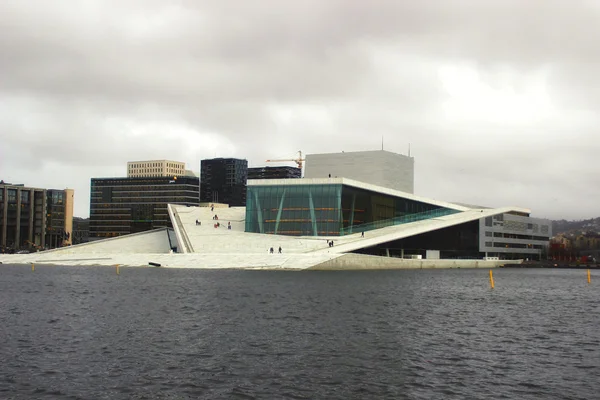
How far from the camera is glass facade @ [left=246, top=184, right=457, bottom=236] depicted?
93.4m

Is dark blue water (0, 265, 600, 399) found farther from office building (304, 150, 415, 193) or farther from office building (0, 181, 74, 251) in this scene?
office building (0, 181, 74, 251)

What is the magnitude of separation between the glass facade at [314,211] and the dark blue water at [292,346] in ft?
156

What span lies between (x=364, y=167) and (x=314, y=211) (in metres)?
28.7

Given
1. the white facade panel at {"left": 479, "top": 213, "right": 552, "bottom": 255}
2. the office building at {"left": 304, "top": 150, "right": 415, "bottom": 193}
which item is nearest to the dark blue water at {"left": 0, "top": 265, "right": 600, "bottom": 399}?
the white facade panel at {"left": 479, "top": 213, "right": 552, "bottom": 255}

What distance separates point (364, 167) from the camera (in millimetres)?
120438

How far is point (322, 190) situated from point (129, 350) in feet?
233

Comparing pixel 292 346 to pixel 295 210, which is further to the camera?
pixel 295 210

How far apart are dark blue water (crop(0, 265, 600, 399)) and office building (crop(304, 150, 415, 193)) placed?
244ft

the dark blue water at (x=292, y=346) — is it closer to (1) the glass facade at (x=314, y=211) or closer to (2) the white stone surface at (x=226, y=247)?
(2) the white stone surface at (x=226, y=247)

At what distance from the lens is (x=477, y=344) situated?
87.4ft

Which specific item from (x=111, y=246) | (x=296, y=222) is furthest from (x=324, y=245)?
(x=111, y=246)

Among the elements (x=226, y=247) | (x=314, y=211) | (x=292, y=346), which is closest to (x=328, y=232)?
(x=314, y=211)

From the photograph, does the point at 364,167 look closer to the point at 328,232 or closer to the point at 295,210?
the point at 295,210

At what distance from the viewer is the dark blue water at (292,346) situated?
62.8 feet
